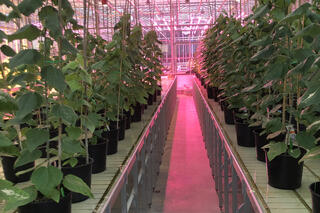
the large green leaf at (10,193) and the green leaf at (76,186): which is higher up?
the large green leaf at (10,193)

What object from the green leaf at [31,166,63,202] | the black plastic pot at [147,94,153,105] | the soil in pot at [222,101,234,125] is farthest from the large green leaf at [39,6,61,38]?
the black plastic pot at [147,94,153,105]

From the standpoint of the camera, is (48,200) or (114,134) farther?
(114,134)

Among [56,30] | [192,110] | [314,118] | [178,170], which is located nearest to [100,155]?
[56,30]

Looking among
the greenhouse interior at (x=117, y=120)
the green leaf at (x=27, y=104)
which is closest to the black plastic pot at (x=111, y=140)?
the greenhouse interior at (x=117, y=120)

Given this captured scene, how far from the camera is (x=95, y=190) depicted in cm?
177

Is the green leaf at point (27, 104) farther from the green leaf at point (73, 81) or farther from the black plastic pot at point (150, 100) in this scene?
the black plastic pot at point (150, 100)

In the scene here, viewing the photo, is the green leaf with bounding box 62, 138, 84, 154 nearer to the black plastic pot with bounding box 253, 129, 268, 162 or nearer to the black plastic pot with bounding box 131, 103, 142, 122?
the black plastic pot with bounding box 253, 129, 268, 162

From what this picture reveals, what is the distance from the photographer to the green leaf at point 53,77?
1.18 metres

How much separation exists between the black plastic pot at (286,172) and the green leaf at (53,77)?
123 cm

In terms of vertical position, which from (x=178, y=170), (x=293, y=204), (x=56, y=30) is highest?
(x=56, y=30)

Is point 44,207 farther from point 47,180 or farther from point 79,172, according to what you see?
point 79,172

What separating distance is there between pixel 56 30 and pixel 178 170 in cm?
388

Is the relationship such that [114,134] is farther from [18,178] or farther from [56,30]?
[56,30]

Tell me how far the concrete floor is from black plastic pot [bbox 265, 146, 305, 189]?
181cm
